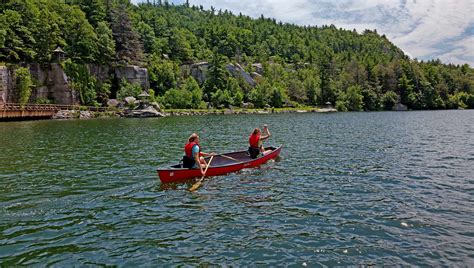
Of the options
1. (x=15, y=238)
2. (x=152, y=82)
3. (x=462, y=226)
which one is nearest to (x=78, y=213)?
(x=15, y=238)

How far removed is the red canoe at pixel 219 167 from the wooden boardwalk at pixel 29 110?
52.3 metres

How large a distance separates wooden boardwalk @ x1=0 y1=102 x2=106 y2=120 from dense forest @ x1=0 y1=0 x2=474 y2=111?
10891 mm

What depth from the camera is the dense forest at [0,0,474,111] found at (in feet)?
266

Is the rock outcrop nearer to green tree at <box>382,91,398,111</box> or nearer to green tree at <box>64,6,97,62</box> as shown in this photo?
green tree at <box>64,6,97,62</box>

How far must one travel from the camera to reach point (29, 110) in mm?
63656

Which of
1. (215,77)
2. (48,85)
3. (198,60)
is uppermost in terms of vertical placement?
(198,60)

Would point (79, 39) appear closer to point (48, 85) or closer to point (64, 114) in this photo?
point (48, 85)

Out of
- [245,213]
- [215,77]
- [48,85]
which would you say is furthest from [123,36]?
[245,213]

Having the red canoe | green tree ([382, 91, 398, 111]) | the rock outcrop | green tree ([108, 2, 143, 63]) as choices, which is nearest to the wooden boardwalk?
the rock outcrop

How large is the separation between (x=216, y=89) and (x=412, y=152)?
94.9 metres

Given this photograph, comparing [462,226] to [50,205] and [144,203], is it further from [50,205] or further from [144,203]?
[50,205]

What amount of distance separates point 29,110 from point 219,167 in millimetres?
58584

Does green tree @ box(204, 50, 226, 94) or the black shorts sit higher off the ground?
green tree @ box(204, 50, 226, 94)

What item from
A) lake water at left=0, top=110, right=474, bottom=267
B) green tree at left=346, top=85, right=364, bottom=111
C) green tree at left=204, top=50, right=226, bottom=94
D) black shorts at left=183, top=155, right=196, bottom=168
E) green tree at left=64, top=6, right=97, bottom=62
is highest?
green tree at left=64, top=6, right=97, bottom=62
